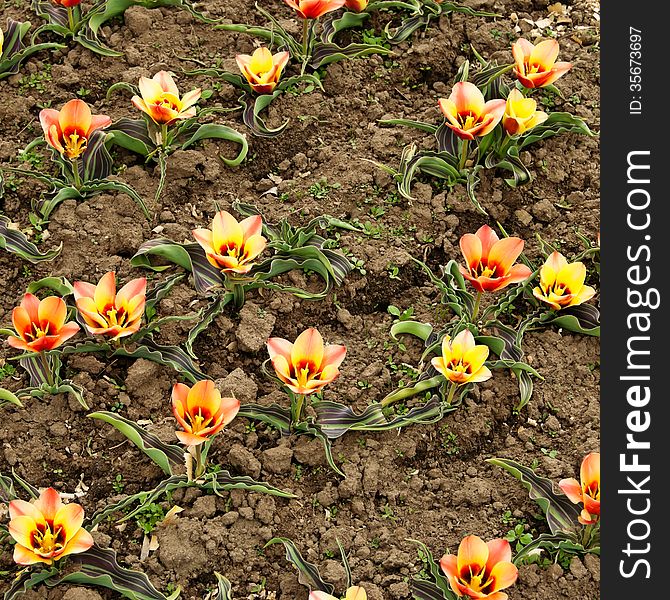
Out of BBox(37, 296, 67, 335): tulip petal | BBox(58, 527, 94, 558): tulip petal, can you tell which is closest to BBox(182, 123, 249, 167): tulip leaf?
BBox(37, 296, 67, 335): tulip petal

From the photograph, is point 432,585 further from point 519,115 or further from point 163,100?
point 163,100

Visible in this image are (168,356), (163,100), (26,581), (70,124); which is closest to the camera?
(26,581)

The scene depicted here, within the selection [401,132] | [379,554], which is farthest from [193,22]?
[379,554]

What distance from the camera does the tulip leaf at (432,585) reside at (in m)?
2.69

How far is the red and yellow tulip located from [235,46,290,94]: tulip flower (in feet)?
1.96

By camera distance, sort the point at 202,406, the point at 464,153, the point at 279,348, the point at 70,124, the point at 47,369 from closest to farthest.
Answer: the point at 202,406 < the point at 279,348 < the point at 47,369 < the point at 70,124 < the point at 464,153

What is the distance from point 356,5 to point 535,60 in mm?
740

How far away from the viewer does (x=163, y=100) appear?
11.3ft

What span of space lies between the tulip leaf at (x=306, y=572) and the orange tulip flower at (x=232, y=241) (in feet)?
2.63

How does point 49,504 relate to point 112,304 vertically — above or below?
below

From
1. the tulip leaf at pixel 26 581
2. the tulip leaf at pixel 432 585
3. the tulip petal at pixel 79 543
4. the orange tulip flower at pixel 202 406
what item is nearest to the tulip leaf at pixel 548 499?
the tulip leaf at pixel 432 585

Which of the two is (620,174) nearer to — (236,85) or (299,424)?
(299,424)

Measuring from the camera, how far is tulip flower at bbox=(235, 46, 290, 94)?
3617 millimetres

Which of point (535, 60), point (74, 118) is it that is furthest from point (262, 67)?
point (535, 60)
